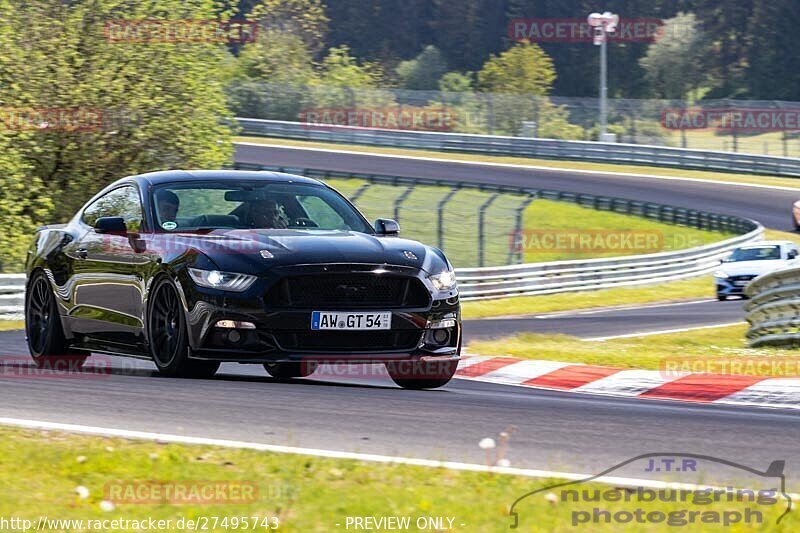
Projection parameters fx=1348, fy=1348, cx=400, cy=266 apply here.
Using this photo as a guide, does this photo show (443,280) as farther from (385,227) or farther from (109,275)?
(109,275)

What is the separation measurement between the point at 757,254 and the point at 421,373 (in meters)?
20.0

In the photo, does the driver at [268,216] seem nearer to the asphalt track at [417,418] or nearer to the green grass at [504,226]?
the asphalt track at [417,418]

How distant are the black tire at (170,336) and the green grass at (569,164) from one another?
4130cm

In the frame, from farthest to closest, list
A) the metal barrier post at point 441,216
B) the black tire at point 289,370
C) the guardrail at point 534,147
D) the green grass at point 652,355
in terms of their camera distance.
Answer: the guardrail at point 534,147 → the metal barrier post at point 441,216 → the green grass at point 652,355 → the black tire at point 289,370

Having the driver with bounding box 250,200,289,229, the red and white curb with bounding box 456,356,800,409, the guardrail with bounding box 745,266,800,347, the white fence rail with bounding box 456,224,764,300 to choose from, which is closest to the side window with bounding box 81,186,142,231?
the driver with bounding box 250,200,289,229

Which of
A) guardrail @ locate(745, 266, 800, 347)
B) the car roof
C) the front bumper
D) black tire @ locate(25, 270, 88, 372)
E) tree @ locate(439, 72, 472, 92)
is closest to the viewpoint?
the front bumper

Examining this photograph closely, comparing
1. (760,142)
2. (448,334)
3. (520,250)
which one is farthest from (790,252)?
(760,142)

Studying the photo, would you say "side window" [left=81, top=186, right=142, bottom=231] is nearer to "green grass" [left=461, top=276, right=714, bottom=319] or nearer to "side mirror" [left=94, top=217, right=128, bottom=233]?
"side mirror" [left=94, top=217, right=128, bottom=233]

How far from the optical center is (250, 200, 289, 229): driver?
31.3ft

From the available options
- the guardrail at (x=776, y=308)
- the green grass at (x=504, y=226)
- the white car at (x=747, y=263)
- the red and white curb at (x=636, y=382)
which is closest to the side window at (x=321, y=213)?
the red and white curb at (x=636, y=382)

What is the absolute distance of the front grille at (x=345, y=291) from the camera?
28.3 ft

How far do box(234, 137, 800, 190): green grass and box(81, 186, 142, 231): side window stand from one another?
40185 mm

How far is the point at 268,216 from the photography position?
962 centimetres

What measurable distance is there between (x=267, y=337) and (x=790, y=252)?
70.2 feet
